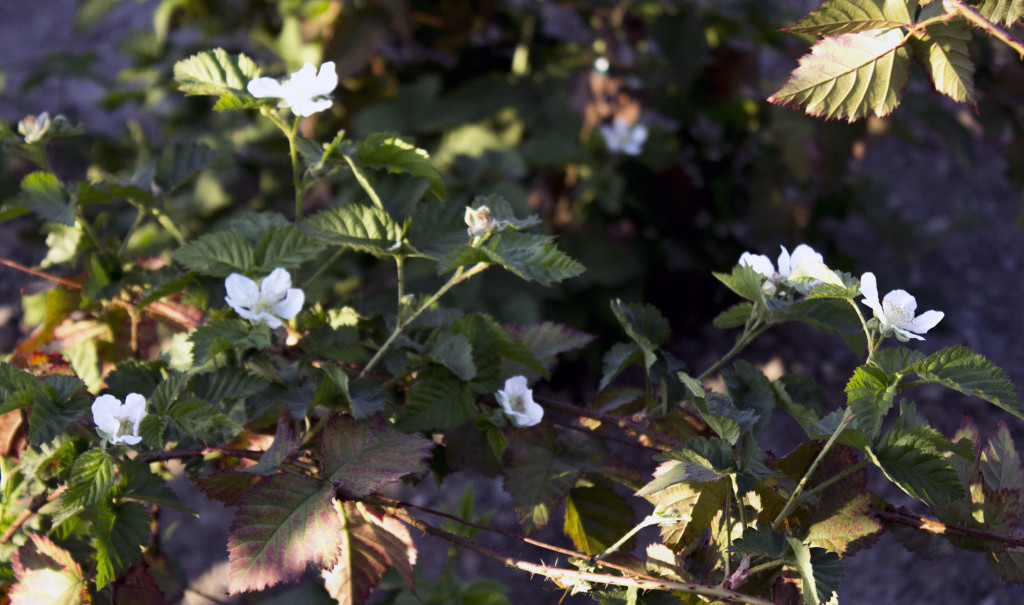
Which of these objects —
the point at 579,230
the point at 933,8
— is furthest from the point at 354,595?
the point at 579,230

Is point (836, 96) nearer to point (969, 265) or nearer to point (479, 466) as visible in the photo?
point (479, 466)

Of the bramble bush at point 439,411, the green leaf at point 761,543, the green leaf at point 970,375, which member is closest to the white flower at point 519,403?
the bramble bush at point 439,411

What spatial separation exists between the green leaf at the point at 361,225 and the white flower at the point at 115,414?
206 mm

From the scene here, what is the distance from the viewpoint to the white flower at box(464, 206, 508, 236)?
0.67m

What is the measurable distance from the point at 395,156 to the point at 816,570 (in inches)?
19.6

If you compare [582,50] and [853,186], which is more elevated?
[582,50]

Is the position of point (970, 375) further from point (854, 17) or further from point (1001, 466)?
point (854, 17)

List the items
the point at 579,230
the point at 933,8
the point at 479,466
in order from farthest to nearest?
the point at 579,230 → the point at 479,466 → the point at 933,8

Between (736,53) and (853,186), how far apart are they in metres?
0.49

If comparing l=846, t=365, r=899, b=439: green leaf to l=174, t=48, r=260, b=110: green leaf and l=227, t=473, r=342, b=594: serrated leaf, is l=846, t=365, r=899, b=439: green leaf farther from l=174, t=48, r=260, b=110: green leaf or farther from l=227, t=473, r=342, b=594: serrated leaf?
l=174, t=48, r=260, b=110: green leaf

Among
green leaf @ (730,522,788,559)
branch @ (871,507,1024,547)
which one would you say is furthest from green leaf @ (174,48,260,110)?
branch @ (871,507,1024,547)

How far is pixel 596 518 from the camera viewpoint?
0.77 metres

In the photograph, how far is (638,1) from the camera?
1919 mm

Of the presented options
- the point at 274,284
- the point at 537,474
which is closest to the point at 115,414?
the point at 274,284
